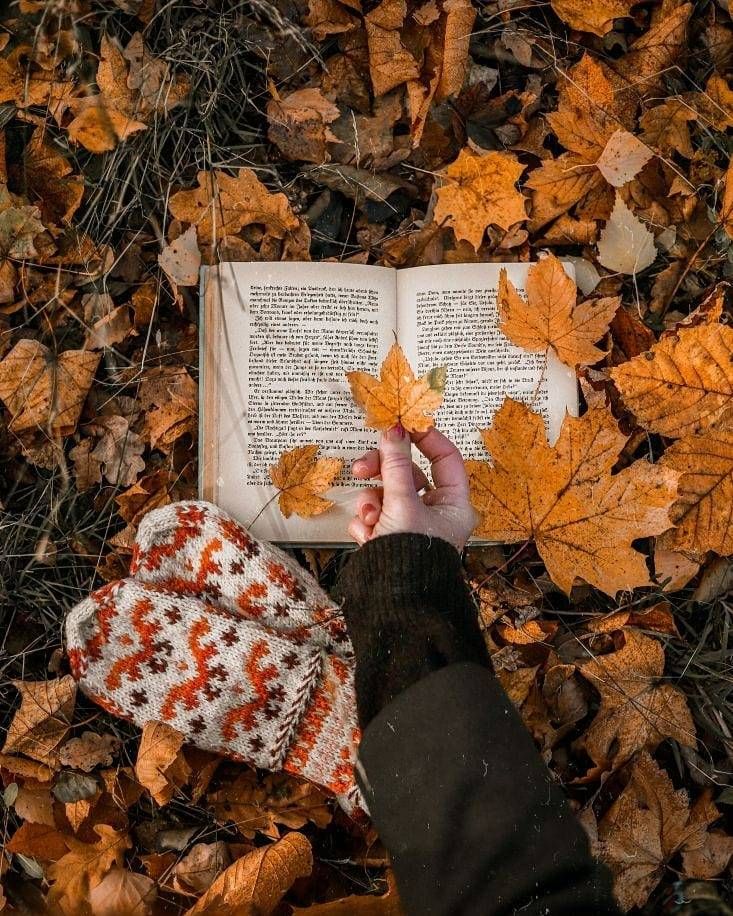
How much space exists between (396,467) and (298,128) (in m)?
0.82

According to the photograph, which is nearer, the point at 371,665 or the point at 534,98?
→ the point at 371,665

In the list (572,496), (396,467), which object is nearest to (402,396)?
(396,467)

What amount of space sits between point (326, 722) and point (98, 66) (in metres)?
1.45

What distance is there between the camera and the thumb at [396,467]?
1.43 meters

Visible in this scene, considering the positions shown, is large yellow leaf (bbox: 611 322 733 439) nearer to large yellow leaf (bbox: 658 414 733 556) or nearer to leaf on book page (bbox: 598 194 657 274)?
large yellow leaf (bbox: 658 414 733 556)

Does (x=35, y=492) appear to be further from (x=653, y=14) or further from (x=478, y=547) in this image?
(x=653, y=14)

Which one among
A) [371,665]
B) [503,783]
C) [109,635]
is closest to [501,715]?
[503,783]

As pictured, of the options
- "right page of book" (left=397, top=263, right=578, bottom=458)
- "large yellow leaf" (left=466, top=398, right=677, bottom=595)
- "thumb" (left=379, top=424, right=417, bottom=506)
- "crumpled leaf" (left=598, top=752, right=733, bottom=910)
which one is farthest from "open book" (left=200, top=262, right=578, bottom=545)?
"crumpled leaf" (left=598, top=752, right=733, bottom=910)

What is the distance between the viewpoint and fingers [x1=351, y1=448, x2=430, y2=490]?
1.50 meters

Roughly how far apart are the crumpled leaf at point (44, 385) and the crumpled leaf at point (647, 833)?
1.34 meters

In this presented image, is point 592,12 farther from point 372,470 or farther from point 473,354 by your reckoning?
point 372,470

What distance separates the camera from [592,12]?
1.72 m

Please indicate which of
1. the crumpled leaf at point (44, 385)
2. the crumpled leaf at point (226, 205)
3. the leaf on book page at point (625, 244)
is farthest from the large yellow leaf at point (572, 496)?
the crumpled leaf at point (44, 385)

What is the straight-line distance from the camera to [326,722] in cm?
168
